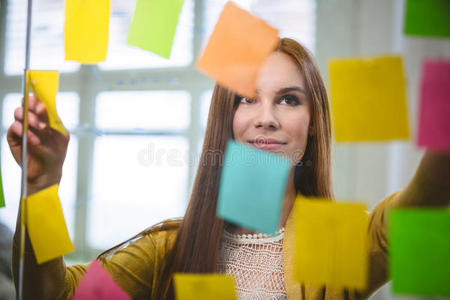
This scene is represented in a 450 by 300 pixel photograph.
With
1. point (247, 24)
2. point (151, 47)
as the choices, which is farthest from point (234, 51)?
point (151, 47)

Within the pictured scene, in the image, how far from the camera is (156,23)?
52 centimetres

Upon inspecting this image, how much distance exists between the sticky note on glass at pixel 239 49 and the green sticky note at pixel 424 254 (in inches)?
11.1

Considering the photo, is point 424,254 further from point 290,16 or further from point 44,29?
point 44,29

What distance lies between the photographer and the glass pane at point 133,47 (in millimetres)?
554

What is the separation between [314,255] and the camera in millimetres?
428

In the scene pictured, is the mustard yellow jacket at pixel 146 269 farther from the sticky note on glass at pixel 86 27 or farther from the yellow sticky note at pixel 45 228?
the sticky note on glass at pixel 86 27

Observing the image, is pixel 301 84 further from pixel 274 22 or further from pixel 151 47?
pixel 151 47

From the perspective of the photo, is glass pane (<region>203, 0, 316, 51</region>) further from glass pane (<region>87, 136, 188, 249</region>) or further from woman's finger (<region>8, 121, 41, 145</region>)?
woman's finger (<region>8, 121, 41, 145</region>)

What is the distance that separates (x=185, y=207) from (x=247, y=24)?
0.35 m

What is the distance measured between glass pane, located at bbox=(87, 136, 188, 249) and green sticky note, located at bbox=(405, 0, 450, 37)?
1.31 feet

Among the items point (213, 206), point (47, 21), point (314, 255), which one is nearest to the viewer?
point (314, 255)

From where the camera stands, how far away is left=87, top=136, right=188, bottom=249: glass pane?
1.94ft

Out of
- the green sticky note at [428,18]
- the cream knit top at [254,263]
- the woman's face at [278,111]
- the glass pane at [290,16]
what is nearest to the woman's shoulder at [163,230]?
the cream knit top at [254,263]

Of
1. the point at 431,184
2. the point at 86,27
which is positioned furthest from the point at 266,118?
the point at 86,27
